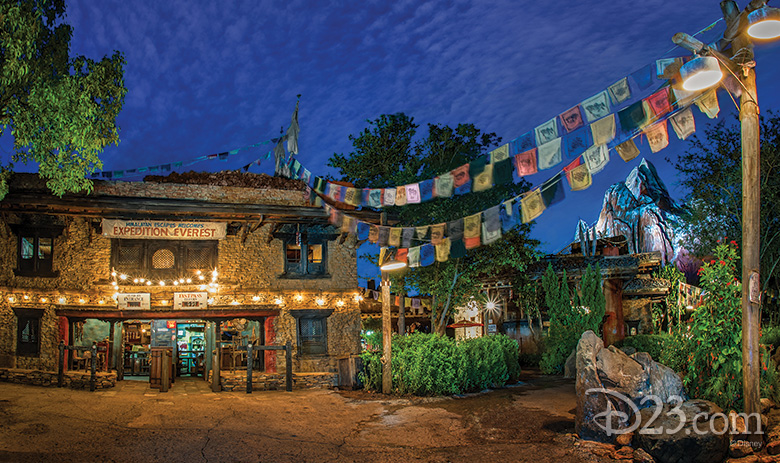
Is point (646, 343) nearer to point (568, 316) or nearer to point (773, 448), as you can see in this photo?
point (568, 316)

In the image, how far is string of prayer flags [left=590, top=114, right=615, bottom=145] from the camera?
8.89 m

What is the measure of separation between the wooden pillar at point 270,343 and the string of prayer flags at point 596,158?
13770 millimetres

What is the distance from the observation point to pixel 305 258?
20.4m

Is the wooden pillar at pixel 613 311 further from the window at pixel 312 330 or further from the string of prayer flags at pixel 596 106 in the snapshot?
the string of prayer flags at pixel 596 106

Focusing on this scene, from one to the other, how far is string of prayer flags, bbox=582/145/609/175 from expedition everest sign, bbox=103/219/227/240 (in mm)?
13455

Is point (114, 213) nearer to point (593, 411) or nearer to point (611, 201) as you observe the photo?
point (593, 411)

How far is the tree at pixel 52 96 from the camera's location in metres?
10.3

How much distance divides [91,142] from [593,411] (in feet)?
39.4

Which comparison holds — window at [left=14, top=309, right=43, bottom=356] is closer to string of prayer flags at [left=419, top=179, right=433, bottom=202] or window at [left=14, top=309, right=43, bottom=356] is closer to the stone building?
the stone building

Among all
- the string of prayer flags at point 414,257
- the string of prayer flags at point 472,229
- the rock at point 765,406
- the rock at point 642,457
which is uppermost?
the string of prayer flags at point 472,229

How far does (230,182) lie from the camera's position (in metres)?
21.2

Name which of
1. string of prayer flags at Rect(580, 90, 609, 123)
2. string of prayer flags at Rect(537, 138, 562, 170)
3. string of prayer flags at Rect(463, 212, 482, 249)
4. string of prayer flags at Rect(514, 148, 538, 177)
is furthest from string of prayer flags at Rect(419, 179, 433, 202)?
string of prayer flags at Rect(580, 90, 609, 123)

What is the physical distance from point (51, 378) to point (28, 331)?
8.67ft

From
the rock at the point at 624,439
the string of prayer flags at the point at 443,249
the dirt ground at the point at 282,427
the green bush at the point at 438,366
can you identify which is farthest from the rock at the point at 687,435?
the green bush at the point at 438,366
